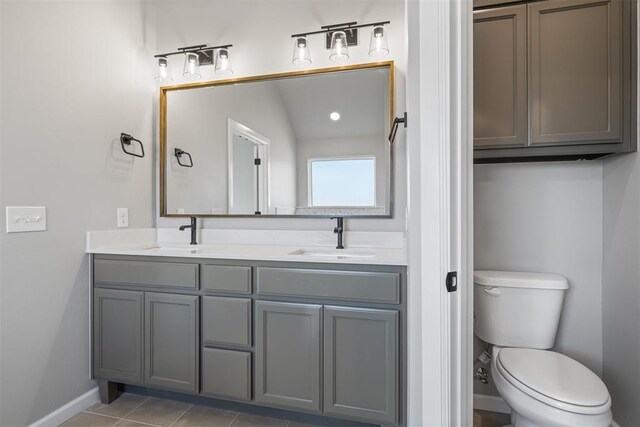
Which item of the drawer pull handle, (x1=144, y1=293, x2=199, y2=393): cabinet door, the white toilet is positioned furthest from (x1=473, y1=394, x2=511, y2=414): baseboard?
(x1=144, y1=293, x2=199, y2=393): cabinet door

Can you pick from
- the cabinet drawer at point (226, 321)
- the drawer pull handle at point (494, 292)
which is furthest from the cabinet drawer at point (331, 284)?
the drawer pull handle at point (494, 292)

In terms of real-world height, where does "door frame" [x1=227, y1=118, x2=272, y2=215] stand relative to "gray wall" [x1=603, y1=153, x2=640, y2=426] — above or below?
above

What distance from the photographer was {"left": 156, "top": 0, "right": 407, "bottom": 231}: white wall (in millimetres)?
1957

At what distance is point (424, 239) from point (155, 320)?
153 centimetres

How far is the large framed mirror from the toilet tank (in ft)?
2.28

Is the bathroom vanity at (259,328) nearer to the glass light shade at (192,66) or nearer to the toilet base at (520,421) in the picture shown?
the toilet base at (520,421)

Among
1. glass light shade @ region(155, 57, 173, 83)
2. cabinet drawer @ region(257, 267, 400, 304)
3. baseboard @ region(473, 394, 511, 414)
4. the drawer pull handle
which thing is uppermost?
glass light shade @ region(155, 57, 173, 83)

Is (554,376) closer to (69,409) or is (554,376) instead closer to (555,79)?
(555,79)

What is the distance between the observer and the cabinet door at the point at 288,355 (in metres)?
1.56

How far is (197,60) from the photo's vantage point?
7.41 feet

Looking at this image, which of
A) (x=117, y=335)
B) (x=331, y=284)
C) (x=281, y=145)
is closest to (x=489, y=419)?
(x=331, y=284)

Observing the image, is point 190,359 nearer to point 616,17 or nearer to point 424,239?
point 424,239

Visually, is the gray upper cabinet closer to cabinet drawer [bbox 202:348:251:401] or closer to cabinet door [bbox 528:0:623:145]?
cabinet door [bbox 528:0:623:145]

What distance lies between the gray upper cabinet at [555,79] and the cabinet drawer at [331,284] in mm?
774
